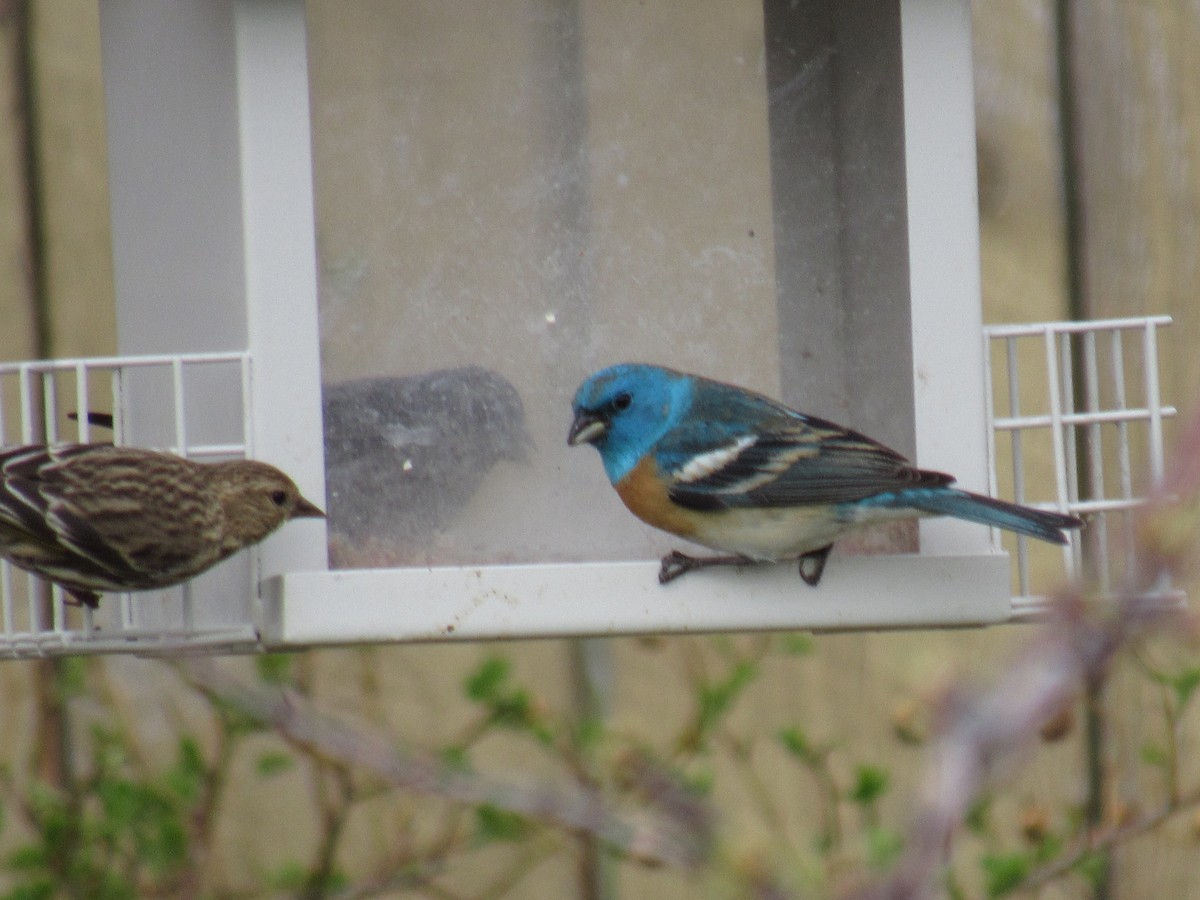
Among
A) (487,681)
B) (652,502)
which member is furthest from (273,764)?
(652,502)

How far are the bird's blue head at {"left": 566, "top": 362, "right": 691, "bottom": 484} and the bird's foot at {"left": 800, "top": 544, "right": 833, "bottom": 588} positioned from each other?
0.32m

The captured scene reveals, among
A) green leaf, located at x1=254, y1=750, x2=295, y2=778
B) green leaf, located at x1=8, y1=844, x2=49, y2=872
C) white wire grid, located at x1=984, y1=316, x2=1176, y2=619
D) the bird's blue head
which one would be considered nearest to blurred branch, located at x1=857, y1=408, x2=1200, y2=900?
white wire grid, located at x1=984, y1=316, x2=1176, y2=619

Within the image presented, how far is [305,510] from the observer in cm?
272

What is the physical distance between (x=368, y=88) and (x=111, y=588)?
3.15 ft

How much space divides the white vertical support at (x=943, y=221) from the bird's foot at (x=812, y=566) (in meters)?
0.26

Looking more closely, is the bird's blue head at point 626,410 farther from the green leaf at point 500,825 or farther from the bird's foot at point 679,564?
the green leaf at point 500,825

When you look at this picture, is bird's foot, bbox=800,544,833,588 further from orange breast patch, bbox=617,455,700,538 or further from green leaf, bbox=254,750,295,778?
green leaf, bbox=254,750,295,778

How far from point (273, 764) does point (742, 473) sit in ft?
3.86

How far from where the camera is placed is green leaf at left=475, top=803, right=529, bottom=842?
320 centimetres

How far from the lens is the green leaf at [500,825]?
3.20m

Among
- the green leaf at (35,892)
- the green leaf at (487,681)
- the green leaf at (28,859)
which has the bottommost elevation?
the green leaf at (35,892)

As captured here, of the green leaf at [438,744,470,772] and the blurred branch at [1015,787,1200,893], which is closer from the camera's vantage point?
the blurred branch at [1015,787,1200,893]

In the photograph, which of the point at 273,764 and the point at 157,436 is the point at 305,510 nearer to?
the point at 157,436

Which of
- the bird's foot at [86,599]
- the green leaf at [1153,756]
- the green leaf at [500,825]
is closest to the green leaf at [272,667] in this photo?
the bird's foot at [86,599]
